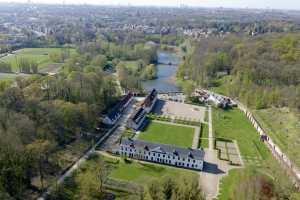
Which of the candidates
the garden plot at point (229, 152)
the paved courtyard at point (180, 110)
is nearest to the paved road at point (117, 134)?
the paved courtyard at point (180, 110)

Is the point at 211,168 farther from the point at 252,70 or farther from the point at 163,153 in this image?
the point at 252,70

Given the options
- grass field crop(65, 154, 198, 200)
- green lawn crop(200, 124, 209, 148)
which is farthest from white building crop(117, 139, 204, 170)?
green lawn crop(200, 124, 209, 148)

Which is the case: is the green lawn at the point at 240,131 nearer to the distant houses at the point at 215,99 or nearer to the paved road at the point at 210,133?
the paved road at the point at 210,133

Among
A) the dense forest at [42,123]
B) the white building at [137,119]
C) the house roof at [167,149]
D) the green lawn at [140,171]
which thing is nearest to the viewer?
the dense forest at [42,123]

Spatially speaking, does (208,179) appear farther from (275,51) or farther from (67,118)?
(275,51)

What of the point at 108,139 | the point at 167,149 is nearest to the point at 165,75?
the point at 108,139
